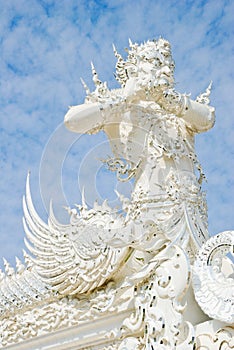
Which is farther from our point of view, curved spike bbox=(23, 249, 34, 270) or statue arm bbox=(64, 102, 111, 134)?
curved spike bbox=(23, 249, 34, 270)

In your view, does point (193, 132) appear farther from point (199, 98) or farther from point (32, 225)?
point (32, 225)

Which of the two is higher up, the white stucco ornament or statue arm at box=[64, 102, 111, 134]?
statue arm at box=[64, 102, 111, 134]

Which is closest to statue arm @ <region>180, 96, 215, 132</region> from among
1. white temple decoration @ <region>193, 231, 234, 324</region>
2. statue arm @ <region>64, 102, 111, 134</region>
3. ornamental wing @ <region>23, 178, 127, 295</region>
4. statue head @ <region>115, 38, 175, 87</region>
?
statue head @ <region>115, 38, 175, 87</region>

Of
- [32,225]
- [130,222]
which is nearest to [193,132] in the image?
[130,222]

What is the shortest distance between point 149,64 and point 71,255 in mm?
1313

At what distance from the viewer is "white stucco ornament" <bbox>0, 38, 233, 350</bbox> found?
2535 mm

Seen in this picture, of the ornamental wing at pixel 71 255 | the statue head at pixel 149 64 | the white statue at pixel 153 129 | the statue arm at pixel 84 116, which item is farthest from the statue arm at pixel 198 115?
the ornamental wing at pixel 71 255

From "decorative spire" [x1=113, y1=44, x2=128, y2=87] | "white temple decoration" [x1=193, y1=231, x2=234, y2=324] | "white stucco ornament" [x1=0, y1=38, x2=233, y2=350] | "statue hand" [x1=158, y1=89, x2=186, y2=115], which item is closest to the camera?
"white temple decoration" [x1=193, y1=231, x2=234, y2=324]

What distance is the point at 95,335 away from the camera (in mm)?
2984

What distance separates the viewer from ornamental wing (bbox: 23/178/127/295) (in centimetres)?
303

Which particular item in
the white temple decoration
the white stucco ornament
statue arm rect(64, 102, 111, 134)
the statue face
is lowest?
the white temple decoration

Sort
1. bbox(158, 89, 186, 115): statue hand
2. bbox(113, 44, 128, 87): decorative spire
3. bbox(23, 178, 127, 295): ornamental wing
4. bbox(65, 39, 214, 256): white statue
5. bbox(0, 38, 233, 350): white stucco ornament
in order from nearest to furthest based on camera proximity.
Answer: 1. bbox(0, 38, 233, 350): white stucco ornament
2. bbox(23, 178, 127, 295): ornamental wing
3. bbox(65, 39, 214, 256): white statue
4. bbox(158, 89, 186, 115): statue hand
5. bbox(113, 44, 128, 87): decorative spire

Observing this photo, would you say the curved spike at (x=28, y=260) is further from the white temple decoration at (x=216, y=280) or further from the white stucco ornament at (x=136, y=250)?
the white temple decoration at (x=216, y=280)

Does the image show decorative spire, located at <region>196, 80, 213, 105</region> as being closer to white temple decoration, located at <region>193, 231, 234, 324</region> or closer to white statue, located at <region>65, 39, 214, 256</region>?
white statue, located at <region>65, 39, 214, 256</region>
